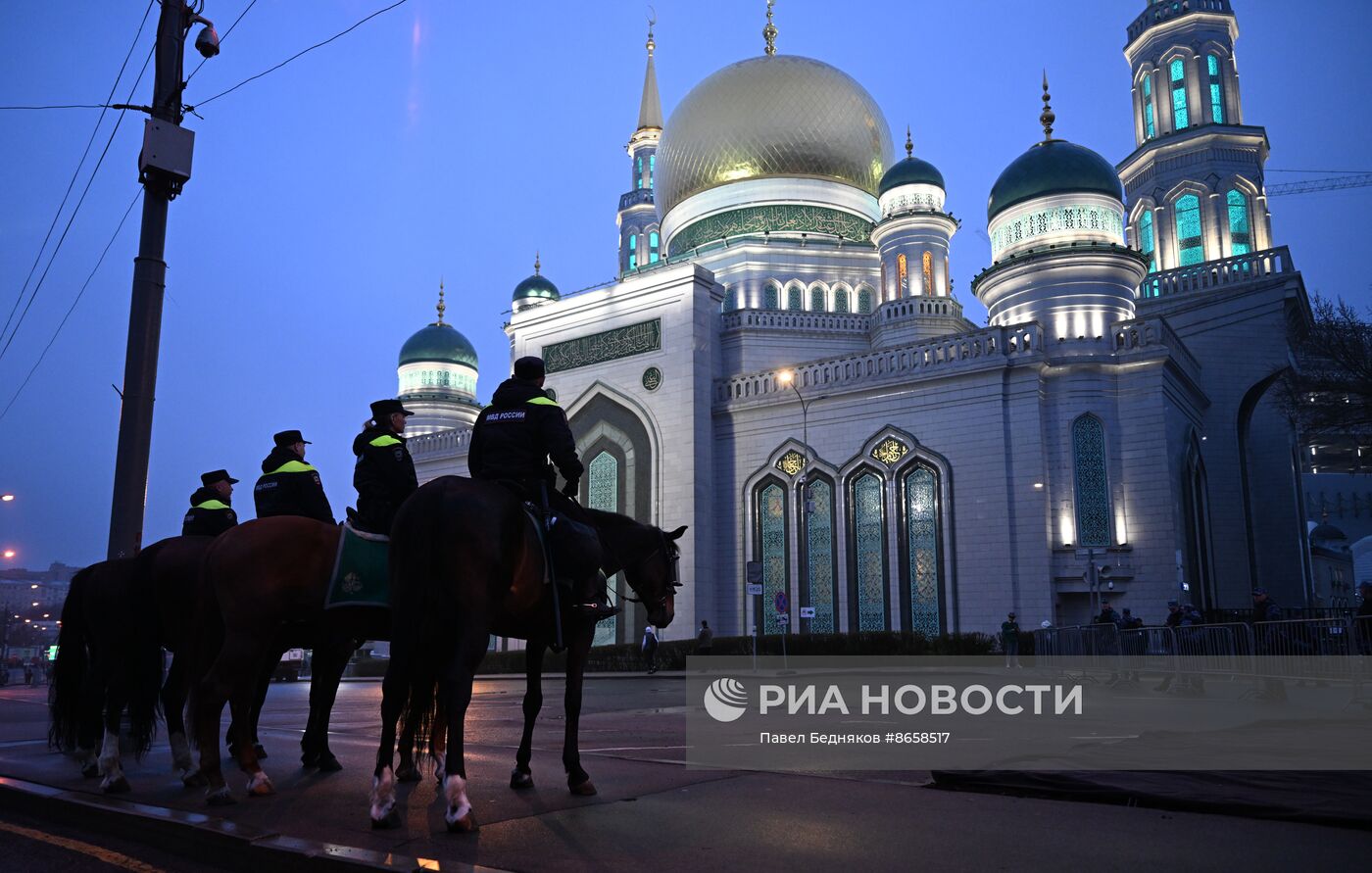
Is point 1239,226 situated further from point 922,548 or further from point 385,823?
point 385,823

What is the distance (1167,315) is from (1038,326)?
29.2 ft

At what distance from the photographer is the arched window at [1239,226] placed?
1316 inches

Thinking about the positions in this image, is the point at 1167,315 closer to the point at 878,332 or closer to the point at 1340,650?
the point at 878,332

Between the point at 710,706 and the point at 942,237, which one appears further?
the point at 942,237

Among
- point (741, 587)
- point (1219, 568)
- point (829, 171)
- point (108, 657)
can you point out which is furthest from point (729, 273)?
point (108, 657)

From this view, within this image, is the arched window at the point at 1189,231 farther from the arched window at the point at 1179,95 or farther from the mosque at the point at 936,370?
the arched window at the point at 1179,95

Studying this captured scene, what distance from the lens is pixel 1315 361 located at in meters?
25.3

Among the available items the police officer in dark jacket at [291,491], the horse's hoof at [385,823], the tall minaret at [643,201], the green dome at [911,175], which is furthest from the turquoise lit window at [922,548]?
the tall minaret at [643,201]

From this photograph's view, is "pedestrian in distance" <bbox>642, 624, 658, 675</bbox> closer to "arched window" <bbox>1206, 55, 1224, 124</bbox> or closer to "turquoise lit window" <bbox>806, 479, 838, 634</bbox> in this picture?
"turquoise lit window" <bbox>806, 479, 838, 634</bbox>

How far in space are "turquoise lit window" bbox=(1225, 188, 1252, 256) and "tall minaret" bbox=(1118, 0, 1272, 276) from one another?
0.11 feet

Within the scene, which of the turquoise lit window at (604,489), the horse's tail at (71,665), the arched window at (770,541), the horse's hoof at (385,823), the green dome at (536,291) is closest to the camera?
the horse's hoof at (385,823)

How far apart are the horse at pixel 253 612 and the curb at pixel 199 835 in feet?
1.58

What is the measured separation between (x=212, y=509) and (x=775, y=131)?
33.5 m

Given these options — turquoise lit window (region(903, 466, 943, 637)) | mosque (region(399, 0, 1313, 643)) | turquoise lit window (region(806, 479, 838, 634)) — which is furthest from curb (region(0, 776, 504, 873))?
turquoise lit window (region(806, 479, 838, 634))
